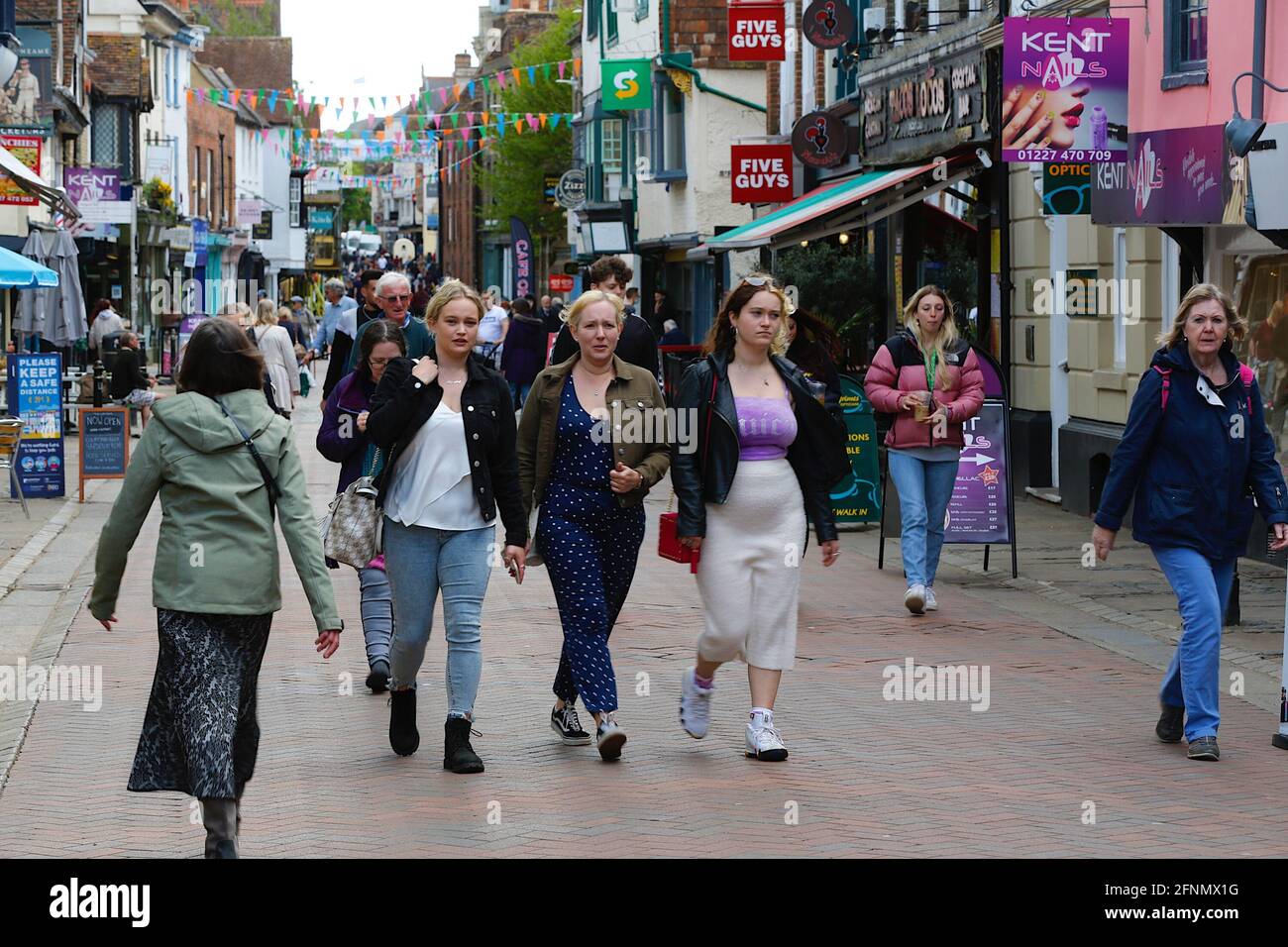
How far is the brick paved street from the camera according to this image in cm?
639

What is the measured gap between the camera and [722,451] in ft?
24.7

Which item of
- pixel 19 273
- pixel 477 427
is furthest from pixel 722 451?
pixel 19 273

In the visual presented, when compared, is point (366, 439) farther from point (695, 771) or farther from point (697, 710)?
point (695, 771)

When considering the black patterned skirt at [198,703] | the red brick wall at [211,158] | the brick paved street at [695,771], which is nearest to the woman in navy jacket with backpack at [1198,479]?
the brick paved street at [695,771]

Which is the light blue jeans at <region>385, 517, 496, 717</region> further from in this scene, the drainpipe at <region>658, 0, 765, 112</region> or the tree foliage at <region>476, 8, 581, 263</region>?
the tree foliage at <region>476, 8, 581, 263</region>

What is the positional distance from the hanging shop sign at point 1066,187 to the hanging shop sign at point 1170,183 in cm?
69

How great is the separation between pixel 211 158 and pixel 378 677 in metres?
55.1

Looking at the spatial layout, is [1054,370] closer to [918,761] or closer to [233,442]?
[918,761]

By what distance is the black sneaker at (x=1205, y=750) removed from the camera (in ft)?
25.3

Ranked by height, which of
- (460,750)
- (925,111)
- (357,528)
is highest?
(925,111)

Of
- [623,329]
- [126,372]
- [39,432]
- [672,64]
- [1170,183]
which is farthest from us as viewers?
[672,64]

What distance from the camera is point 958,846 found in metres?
6.27

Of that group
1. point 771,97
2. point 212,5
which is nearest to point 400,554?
point 771,97

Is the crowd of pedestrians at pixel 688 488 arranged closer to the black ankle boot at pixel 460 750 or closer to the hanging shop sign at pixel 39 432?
the black ankle boot at pixel 460 750
